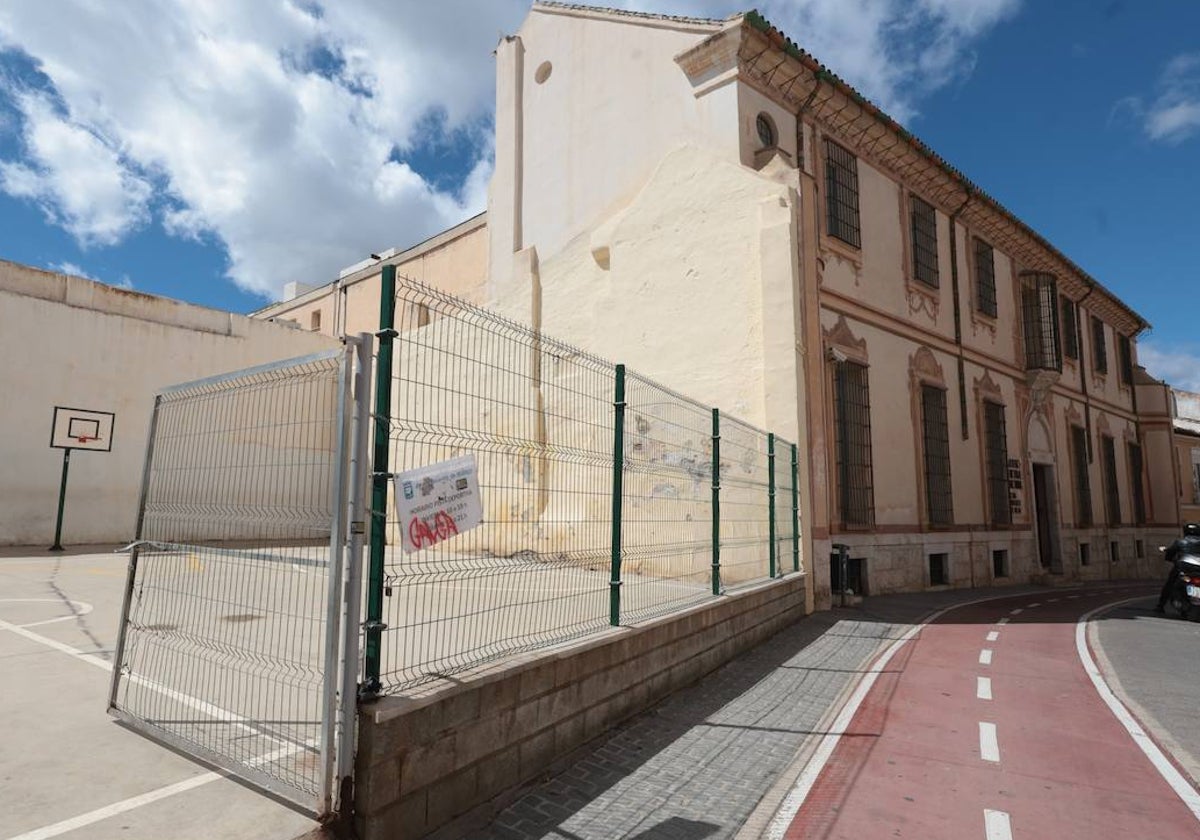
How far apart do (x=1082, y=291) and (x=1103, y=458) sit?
5.69 meters

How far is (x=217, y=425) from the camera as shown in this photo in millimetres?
4543

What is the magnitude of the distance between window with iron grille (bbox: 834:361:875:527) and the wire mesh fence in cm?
1081

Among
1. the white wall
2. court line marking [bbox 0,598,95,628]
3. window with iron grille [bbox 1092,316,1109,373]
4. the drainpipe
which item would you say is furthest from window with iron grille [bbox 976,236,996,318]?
the white wall

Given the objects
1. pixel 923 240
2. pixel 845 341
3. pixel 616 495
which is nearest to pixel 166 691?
pixel 616 495

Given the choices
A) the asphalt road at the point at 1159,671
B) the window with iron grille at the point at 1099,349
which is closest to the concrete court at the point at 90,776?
the asphalt road at the point at 1159,671

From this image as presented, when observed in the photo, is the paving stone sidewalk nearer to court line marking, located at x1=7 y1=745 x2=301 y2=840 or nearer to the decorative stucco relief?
court line marking, located at x1=7 y1=745 x2=301 y2=840

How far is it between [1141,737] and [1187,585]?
8975mm

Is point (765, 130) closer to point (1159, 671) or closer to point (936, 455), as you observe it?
point (936, 455)

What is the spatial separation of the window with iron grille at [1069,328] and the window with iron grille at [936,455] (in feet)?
30.0

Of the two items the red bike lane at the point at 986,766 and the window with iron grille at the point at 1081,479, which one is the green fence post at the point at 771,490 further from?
the window with iron grille at the point at 1081,479

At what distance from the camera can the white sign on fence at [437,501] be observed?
352 centimetres

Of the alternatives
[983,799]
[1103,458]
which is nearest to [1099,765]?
[983,799]

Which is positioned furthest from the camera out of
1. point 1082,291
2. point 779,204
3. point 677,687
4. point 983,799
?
point 1082,291

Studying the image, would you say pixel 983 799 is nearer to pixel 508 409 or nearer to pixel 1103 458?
pixel 508 409
